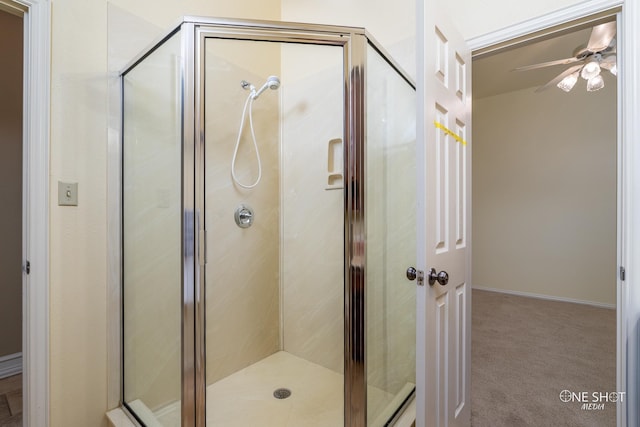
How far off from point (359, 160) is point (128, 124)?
→ 3.84ft

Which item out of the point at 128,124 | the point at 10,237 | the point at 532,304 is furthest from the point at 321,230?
the point at 532,304

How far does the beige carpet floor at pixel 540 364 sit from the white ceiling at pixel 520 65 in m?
2.56

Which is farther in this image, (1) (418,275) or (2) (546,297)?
(2) (546,297)

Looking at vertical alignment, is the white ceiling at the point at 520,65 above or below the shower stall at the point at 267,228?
above

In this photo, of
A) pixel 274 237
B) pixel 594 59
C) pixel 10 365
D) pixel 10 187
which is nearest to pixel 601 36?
pixel 594 59

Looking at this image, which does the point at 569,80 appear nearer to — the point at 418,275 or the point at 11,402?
the point at 418,275

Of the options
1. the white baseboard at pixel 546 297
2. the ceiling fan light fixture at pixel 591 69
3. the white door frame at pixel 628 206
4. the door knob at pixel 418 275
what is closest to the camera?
the door knob at pixel 418 275

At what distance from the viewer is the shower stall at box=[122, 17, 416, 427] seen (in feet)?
4.03

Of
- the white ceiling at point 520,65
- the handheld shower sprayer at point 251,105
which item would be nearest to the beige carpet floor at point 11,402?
the handheld shower sprayer at point 251,105

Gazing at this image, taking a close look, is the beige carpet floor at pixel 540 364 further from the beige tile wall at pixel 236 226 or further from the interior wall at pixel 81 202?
the interior wall at pixel 81 202

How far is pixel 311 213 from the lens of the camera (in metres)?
1.90

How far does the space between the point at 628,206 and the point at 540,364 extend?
5.05 feet

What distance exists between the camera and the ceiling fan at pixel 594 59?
1.87m

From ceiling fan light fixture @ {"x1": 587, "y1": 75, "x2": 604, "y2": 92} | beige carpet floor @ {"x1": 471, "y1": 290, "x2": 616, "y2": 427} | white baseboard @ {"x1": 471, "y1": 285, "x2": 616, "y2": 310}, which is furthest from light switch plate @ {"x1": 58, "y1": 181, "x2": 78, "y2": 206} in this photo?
white baseboard @ {"x1": 471, "y1": 285, "x2": 616, "y2": 310}
